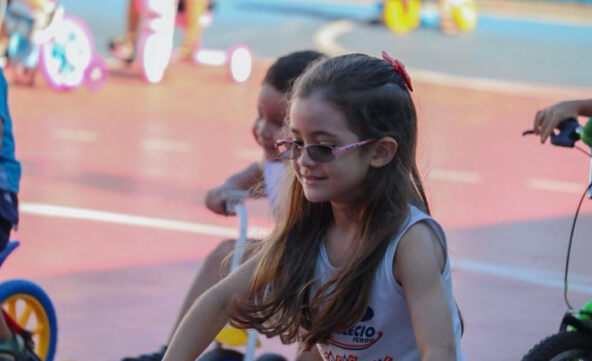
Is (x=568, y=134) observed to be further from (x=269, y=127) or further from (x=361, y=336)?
(x=361, y=336)

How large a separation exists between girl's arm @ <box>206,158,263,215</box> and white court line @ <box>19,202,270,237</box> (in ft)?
10.6

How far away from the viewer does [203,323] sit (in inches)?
108

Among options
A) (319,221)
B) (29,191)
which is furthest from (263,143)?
(29,191)

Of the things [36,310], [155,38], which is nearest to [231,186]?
[36,310]

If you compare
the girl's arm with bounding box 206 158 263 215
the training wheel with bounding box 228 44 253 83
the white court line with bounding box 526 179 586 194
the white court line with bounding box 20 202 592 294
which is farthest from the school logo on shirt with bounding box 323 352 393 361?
the training wheel with bounding box 228 44 253 83

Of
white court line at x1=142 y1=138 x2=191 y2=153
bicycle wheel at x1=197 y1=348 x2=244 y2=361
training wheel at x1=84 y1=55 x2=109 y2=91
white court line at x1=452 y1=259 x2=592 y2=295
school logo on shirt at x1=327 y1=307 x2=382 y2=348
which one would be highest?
school logo on shirt at x1=327 y1=307 x2=382 y2=348

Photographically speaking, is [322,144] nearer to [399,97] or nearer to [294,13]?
[399,97]

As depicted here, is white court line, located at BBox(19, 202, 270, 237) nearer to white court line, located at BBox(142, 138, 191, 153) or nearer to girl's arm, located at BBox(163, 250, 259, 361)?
white court line, located at BBox(142, 138, 191, 153)

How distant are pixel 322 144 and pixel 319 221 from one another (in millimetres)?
293

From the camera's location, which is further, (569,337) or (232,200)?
(232,200)

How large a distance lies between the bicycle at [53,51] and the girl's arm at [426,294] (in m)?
9.84

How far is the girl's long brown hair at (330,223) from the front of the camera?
108 inches

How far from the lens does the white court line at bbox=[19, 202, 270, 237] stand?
24.7 ft

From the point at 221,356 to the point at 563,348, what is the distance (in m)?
1.12
